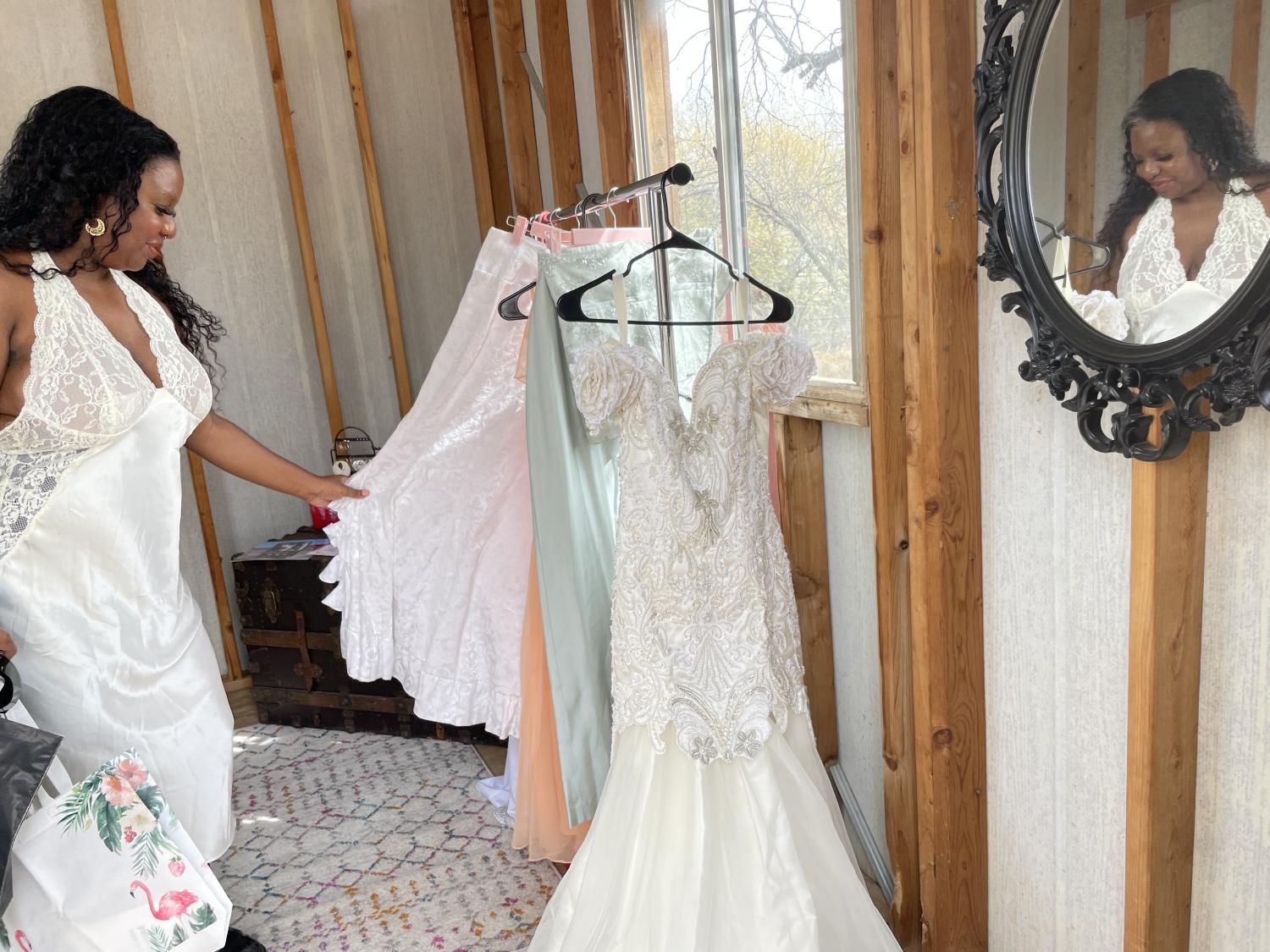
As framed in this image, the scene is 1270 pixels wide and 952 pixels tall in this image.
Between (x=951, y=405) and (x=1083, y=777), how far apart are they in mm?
568

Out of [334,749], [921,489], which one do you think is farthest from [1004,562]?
[334,749]

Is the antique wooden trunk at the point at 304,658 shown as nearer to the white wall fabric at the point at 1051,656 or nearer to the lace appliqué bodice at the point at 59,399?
the lace appliqué bodice at the point at 59,399

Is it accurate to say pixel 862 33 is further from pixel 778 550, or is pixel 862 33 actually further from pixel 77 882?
pixel 77 882

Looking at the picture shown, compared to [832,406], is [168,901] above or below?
below

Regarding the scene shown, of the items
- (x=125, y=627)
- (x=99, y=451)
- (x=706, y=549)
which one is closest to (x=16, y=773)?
(x=125, y=627)

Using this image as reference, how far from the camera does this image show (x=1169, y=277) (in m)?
1.00

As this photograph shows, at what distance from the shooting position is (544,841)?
6.46 feet

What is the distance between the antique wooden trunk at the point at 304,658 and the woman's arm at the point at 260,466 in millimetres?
834

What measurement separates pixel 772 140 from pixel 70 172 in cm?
134

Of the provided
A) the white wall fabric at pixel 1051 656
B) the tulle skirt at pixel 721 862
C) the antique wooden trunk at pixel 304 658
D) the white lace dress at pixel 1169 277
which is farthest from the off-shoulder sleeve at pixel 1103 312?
the antique wooden trunk at pixel 304 658

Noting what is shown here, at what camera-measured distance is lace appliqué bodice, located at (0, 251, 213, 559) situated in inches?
64.2

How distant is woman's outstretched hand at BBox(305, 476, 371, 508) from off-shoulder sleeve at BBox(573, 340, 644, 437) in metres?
0.80

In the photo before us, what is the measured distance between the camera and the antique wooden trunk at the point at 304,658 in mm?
2904

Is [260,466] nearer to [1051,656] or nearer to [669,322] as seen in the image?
[669,322]
